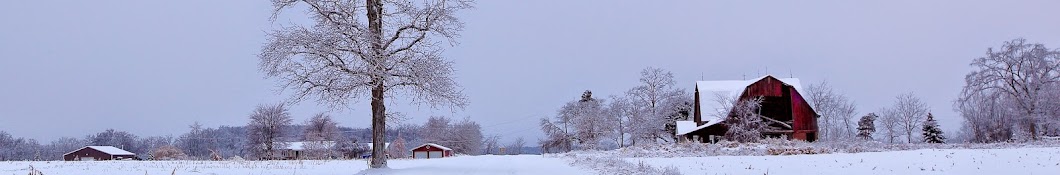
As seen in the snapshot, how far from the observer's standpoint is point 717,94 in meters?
55.1

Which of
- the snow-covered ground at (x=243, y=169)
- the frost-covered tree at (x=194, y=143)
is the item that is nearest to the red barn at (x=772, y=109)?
the snow-covered ground at (x=243, y=169)

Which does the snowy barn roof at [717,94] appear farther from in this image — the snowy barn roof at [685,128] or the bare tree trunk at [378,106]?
the bare tree trunk at [378,106]

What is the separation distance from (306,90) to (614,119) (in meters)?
56.6

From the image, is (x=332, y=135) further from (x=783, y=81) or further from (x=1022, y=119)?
(x=1022, y=119)

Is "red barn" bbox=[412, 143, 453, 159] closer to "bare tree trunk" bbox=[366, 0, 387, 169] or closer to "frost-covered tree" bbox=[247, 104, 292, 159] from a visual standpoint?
"frost-covered tree" bbox=[247, 104, 292, 159]

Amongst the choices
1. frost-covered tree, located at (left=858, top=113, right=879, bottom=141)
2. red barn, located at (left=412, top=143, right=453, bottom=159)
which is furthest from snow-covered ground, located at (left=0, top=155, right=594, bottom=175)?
frost-covered tree, located at (left=858, top=113, right=879, bottom=141)

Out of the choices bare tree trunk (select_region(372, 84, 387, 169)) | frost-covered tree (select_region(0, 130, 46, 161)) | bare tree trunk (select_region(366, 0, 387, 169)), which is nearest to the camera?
bare tree trunk (select_region(366, 0, 387, 169))

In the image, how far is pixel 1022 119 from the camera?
4822cm

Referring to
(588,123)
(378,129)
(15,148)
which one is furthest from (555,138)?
(15,148)

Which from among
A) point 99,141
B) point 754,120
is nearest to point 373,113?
point 754,120

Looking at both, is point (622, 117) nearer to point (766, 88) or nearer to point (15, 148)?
point (766, 88)

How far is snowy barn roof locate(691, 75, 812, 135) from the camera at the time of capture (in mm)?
53656

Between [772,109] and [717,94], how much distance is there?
4251 millimetres

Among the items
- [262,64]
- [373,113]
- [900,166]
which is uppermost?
[262,64]
